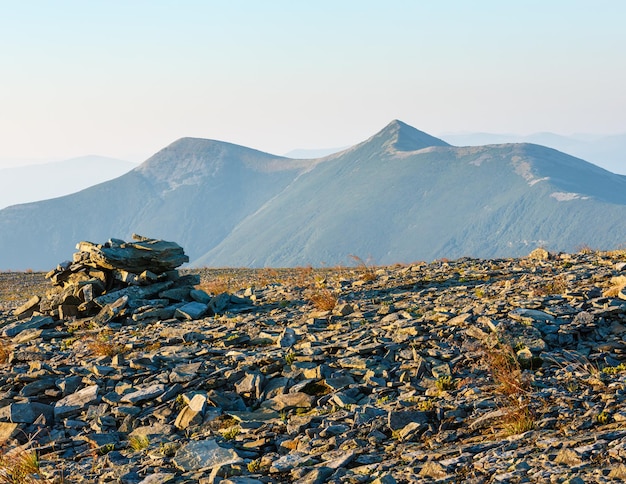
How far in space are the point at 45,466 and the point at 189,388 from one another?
3.11 metres

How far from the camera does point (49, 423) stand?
39.0 feet

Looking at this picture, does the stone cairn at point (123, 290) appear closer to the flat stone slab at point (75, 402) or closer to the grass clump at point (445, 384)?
the flat stone slab at point (75, 402)

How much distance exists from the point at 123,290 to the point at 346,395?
13002mm

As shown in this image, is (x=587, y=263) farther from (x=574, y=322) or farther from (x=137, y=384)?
(x=137, y=384)

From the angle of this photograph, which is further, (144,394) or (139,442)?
(144,394)

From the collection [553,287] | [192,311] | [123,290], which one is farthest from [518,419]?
[123,290]

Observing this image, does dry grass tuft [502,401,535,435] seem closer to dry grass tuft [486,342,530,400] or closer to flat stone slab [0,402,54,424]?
dry grass tuft [486,342,530,400]

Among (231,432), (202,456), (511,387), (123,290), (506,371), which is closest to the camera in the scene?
(202,456)

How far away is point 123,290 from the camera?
22.0 meters

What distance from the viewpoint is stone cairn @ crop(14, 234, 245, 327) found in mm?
20562

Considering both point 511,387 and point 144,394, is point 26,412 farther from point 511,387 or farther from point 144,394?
point 511,387

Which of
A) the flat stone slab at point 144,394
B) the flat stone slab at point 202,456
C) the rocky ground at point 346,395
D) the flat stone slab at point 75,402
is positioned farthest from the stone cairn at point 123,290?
the flat stone slab at point 202,456

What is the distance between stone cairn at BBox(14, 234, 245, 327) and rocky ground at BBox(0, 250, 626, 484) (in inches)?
78.3

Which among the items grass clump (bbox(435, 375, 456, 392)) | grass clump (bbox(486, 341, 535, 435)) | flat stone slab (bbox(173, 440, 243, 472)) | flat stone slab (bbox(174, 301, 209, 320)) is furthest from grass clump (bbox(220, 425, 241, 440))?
flat stone slab (bbox(174, 301, 209, 320))
